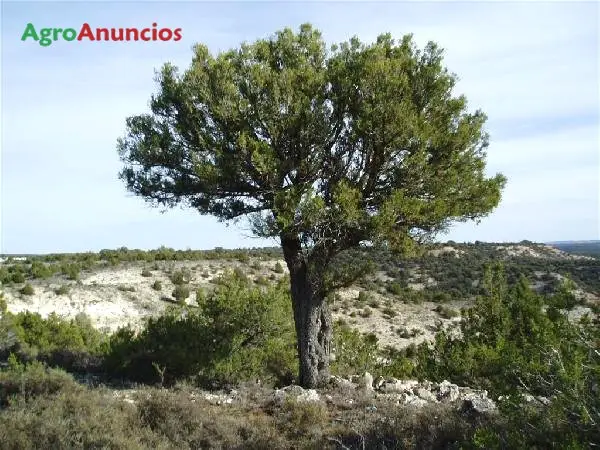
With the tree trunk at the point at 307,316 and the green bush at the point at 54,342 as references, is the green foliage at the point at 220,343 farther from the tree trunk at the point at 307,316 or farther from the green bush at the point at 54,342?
the tree trunk at the point at 307,316

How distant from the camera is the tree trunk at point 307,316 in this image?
1098cm

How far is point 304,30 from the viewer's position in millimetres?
11031

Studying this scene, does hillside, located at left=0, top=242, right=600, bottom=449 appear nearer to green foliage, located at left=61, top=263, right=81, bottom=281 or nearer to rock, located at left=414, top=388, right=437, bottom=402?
rock, located at left=414, top=388, right=437, bottom=402

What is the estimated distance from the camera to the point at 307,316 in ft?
36.4

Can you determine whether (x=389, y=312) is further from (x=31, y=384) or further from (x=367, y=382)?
(x=31, y=384)

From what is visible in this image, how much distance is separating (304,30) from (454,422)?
7.83 m

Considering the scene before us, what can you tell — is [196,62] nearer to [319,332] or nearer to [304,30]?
[304,30]

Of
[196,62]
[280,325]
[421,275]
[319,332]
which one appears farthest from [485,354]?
[421,275]

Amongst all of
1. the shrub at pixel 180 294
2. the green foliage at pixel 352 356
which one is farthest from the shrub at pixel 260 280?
the green foliage at pixel 352 356

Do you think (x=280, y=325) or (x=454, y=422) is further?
(x=280, y=325)

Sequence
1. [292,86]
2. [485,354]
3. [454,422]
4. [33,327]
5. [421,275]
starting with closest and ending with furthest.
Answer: [454,422], [292,86], [485,354], [33,327], [421,275]

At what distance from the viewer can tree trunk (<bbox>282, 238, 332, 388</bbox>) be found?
10984mm

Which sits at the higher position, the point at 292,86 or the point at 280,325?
the point at 292,86

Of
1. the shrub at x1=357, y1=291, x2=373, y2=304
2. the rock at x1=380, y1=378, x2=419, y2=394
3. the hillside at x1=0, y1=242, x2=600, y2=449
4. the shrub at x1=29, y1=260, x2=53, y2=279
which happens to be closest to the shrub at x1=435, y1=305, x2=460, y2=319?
the shrub at x1=357, y1=291, x2=373, y2=304
